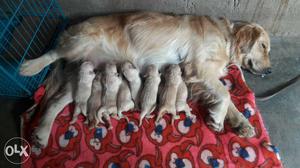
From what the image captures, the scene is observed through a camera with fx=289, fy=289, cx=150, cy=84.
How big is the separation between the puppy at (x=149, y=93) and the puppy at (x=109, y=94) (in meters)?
0.21

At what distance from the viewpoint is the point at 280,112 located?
2.59 m

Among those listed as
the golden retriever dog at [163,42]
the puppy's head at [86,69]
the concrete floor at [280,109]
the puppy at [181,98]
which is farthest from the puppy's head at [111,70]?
the concrete floor at [280,109]

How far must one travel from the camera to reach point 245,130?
2.23 m

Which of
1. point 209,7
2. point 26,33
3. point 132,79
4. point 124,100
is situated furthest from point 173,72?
point 26,33

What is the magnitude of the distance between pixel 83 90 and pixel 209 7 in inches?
55.4

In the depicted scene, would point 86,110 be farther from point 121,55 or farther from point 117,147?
point 121,55

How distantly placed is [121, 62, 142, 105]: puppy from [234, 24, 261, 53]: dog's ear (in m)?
0.95

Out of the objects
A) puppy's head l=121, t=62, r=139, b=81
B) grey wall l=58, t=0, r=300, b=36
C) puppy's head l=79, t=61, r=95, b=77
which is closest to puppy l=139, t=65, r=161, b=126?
puppy's head l=121, t=62, r=139, b=81

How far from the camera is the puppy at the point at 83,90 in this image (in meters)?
2.24

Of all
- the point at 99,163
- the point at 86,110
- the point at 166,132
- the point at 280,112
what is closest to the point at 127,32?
the point at 86,110

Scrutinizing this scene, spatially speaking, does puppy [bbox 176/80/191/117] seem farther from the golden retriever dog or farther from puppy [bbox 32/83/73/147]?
puppy [bbox 32/83/73/147]

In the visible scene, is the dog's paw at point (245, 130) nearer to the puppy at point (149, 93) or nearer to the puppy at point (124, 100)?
the puppy at point (149, 93)

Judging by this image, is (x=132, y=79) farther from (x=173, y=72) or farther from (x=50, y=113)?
(x=50, y=113)

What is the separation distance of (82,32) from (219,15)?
1309 millimetres
